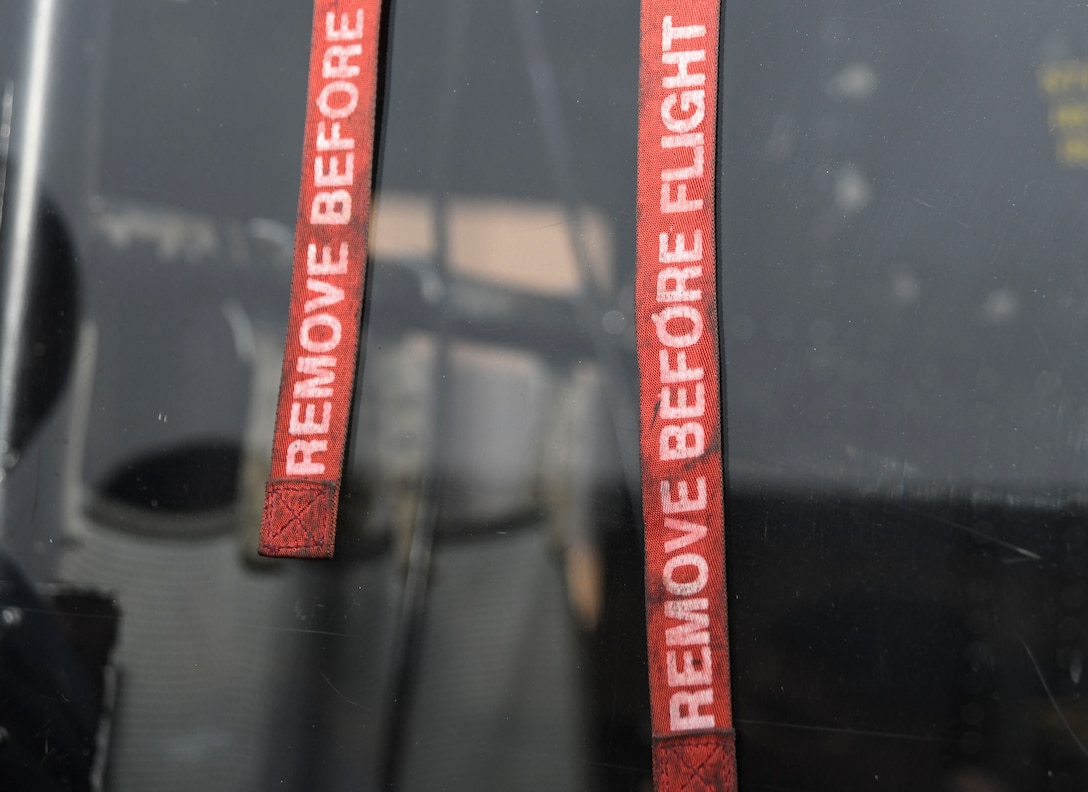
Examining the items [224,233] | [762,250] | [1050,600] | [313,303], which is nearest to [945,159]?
[762,250]

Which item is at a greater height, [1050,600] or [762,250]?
[762,250]

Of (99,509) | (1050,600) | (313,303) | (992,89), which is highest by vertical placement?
(992,89)

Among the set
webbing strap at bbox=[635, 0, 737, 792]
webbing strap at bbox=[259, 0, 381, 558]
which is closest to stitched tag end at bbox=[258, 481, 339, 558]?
webbing strap at bbox=[259, 0, 381, 558]

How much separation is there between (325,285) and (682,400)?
1.43 ft

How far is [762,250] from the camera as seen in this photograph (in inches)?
43.3

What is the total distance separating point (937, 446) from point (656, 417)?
0.28m

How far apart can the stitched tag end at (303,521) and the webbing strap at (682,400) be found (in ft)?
1.17

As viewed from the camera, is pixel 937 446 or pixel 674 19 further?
pixel 674 19

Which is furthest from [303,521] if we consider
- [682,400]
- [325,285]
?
[682,400]

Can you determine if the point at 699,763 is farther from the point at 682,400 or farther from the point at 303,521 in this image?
the point at 303,521

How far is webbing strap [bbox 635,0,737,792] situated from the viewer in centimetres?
106

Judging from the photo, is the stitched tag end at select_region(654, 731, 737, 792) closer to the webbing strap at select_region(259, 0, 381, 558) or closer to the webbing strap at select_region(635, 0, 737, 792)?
the webbing strap at select_region(635, 0, 737, 792)

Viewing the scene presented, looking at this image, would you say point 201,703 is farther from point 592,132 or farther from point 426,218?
point 592,132

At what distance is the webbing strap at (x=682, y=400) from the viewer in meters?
1.06
